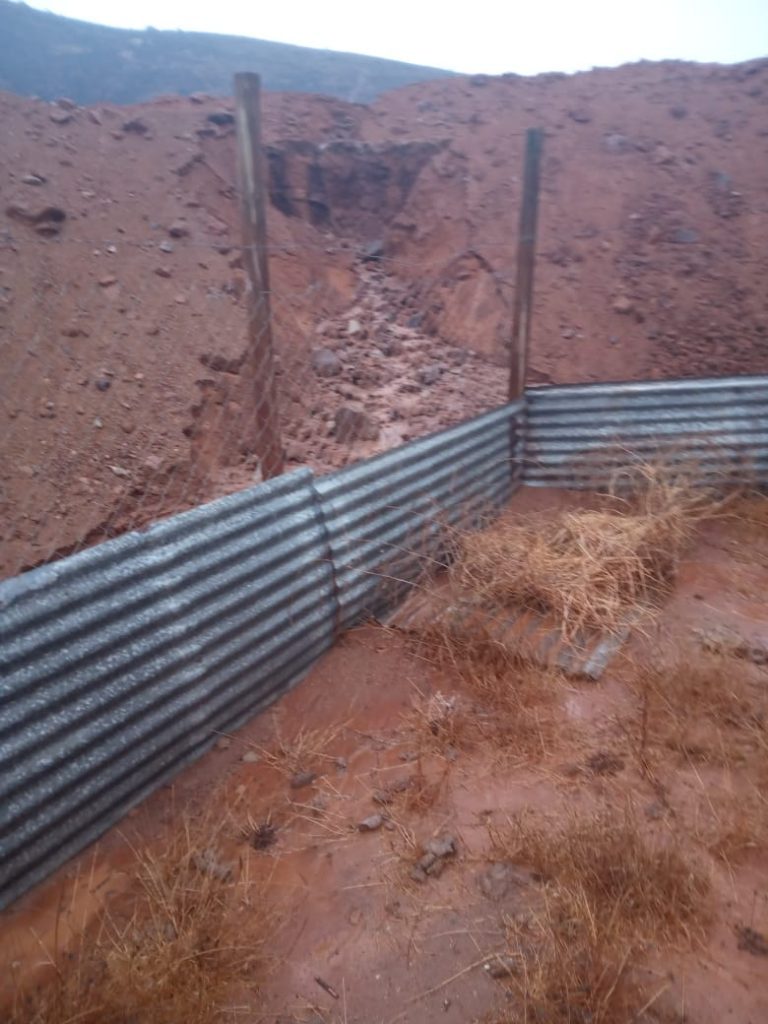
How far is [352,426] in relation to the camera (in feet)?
19.7

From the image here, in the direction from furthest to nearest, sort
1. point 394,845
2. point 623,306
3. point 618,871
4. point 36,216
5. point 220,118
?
1. point 220,118
2. point 623,306
3. point 36,216
4. point 394,845
5. point 618,871

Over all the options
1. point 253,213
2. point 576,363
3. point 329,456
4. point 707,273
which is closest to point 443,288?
point 576,363

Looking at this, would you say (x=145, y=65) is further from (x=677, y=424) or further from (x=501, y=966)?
(x=501, y=966)

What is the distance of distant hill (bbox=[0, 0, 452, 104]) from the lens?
15.8 metres

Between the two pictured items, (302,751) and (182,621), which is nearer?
(182,621)

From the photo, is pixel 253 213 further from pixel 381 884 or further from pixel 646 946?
pixel 646 946

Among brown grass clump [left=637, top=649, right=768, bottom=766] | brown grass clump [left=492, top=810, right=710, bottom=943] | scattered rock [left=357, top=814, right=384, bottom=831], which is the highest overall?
brown grass clump [left=492, top=810, right=710, bottom=943]

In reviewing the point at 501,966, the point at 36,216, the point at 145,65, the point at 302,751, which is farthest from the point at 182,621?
the point at 145,65

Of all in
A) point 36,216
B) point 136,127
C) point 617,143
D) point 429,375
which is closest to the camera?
point 36,216

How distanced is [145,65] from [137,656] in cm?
1828

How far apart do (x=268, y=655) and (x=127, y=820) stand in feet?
2.68

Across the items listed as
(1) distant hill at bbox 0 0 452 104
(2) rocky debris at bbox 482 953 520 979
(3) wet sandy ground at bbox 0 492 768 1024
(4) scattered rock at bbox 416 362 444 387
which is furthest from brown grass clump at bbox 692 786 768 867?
(1) distant hill at bbox 0 0 452 104

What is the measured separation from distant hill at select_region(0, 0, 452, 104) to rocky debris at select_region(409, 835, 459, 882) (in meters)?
16.7

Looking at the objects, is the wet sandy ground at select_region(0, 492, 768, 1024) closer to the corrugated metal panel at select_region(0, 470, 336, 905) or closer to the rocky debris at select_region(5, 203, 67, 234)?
the corrugated metal panel at select_region(0, 470, 336, 905)
